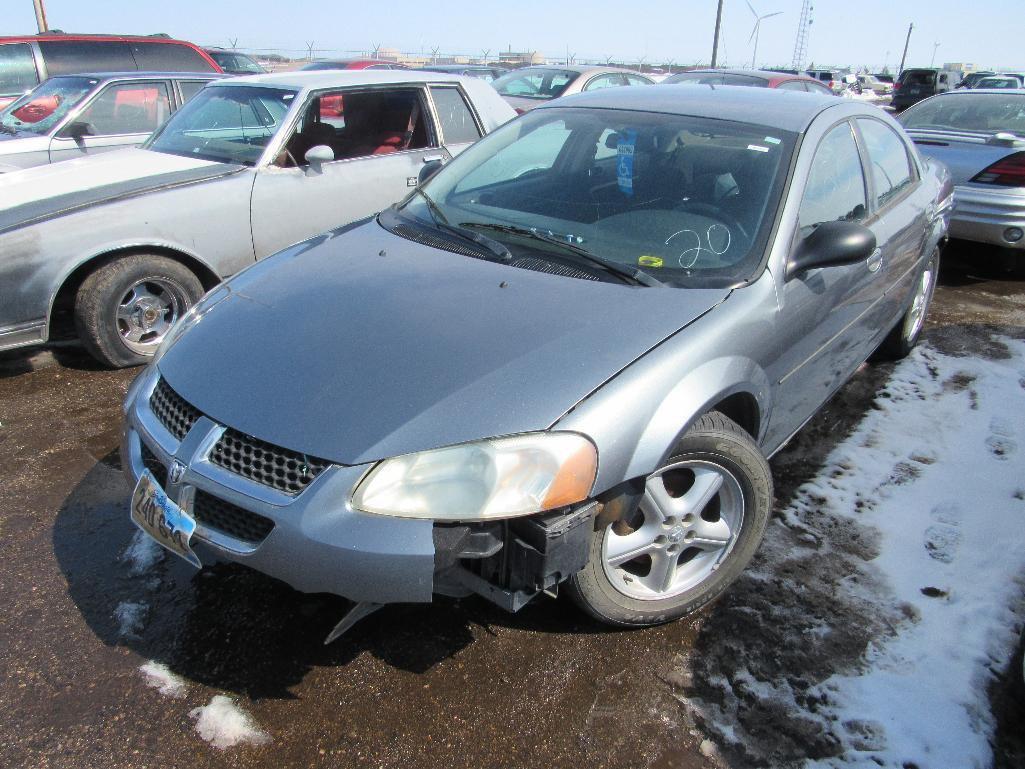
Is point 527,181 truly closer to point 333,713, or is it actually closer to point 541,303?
point 541,303

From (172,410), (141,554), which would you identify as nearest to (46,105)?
(141,554)

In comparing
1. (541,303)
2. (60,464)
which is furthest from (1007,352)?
(60,464)

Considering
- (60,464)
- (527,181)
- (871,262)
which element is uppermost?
(527,181)

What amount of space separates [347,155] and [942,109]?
224 inches

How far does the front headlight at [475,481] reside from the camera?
1891 millimetres

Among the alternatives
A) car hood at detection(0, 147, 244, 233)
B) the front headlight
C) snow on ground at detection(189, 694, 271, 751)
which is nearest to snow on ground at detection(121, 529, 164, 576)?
snow on ground at detection(189, 694, 271, 751)

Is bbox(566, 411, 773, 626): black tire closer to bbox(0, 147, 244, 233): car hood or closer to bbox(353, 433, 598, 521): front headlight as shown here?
bbox(353, 433, 598, 521): front headlight

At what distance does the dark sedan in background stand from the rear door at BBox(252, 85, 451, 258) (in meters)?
3.74

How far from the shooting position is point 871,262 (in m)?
3.24

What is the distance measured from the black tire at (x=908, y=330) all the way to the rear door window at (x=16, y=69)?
30.0 ft

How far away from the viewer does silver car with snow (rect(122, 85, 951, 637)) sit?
192 cm

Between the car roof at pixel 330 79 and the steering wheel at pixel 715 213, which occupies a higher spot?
the car roof at pixel 330 79

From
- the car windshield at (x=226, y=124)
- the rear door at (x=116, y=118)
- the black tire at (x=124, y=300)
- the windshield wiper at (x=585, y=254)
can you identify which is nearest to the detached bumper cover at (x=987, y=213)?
the windshield wiper at (x=585, y=254)

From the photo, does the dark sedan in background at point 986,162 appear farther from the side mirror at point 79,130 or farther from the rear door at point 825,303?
the side mirror at point 79,130
